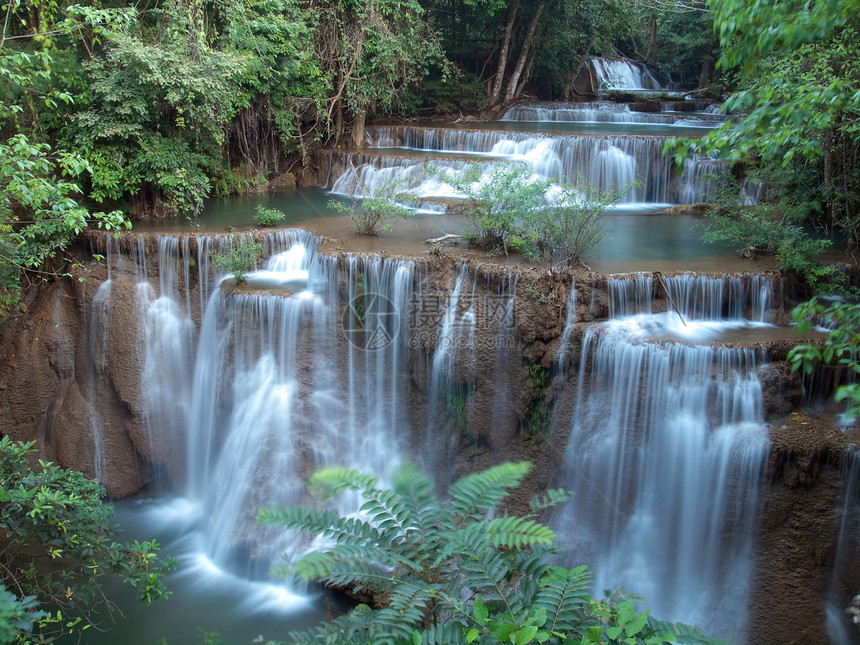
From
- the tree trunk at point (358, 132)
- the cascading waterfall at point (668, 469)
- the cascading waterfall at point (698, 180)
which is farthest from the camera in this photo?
the tree trunk at point (358, 132)

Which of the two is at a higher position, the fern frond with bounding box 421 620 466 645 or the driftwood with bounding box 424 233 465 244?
the driftwood with bounding box 424 233 465 244

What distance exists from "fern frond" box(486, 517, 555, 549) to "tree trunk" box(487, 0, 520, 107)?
1834cm

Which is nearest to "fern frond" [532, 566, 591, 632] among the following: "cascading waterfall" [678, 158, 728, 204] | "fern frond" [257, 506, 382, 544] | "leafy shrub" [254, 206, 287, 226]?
"fern frond" [257, 506, 382, 544]

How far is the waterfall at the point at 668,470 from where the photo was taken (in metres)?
6.45

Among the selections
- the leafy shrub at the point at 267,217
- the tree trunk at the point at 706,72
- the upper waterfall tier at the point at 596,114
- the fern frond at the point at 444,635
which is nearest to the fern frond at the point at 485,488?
the fern frond at the point at 444,635

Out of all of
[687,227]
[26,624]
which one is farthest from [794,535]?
[26,624]

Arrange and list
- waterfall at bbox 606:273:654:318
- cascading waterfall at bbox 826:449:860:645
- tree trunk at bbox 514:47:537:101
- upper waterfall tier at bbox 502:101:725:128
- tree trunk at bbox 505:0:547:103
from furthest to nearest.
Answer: tree trunk at bbox 514:47:537:101
tree trunk at bbox 505:0:547:103
upper waterfall tier at bbox 502:101:725:128
waterfall at bbox 606:273:654:318
cascading waterfall at bbox 826:449:860:645

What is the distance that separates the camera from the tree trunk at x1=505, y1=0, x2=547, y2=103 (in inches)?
738

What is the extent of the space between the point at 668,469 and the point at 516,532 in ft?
14.1

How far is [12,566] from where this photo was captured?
24.0ft

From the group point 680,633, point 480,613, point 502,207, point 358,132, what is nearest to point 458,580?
point 480,613

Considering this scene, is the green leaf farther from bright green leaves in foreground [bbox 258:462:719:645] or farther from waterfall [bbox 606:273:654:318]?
waterfall [bbox 606:273:654:318]

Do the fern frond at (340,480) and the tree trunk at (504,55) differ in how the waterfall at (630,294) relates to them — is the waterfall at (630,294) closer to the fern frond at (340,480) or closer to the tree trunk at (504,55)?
the fern frond at (340,480)

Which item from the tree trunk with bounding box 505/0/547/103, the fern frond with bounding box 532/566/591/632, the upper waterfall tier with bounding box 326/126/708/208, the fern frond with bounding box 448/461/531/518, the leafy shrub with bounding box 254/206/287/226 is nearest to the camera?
the fern frond with bounding box 532/566/591/632
